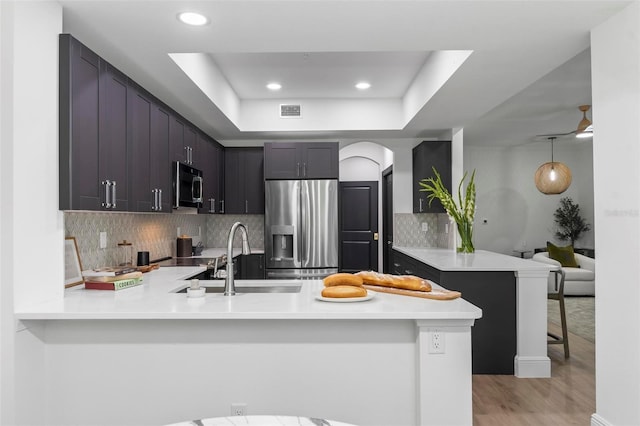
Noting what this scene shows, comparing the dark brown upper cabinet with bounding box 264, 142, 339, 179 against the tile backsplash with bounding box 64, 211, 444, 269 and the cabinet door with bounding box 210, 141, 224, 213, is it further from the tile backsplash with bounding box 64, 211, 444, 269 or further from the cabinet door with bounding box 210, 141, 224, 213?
the tile backsplash with bounding box 64, 211, 444, 269

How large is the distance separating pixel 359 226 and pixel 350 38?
5277 mm

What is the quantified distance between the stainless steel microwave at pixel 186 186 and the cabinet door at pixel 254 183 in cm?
Result: 122

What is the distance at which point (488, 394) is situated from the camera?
3.25m

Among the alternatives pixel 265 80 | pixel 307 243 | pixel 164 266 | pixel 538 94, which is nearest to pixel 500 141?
pixel 538 94

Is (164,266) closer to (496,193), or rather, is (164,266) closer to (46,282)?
(46,282)

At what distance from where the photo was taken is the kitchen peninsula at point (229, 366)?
79.9 inches

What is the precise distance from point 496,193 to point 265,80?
6.20 m

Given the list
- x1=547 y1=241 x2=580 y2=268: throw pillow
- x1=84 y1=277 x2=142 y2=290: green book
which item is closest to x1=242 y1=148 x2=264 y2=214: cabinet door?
x1=84 y1=277 x2=142 y2=290: green book

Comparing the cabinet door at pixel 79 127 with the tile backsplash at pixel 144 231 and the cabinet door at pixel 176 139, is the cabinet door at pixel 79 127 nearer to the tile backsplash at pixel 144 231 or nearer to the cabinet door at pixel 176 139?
the tile backsplash at pixel 144 231

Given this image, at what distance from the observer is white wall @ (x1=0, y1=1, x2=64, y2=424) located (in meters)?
1.85

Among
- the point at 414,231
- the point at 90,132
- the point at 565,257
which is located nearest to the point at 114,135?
the point at 90,132

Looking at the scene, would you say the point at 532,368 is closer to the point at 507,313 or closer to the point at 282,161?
the point at 507,313

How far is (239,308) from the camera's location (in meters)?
1.98

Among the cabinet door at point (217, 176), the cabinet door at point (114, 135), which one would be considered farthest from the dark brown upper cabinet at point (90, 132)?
the cabinet door at point (217, 176)
